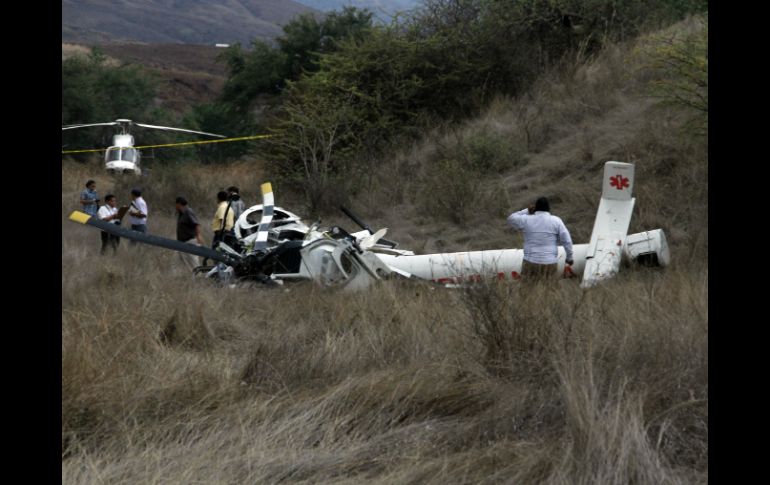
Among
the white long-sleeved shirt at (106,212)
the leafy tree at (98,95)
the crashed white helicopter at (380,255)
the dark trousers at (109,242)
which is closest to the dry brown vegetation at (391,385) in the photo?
the crashed white helicopter at (380,255)

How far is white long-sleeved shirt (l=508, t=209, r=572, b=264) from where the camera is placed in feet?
33.1

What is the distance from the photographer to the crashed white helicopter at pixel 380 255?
10844mm

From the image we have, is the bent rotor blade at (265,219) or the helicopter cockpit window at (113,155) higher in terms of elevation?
the helicopter cockpit window at (113,155)

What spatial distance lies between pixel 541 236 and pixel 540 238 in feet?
0.08

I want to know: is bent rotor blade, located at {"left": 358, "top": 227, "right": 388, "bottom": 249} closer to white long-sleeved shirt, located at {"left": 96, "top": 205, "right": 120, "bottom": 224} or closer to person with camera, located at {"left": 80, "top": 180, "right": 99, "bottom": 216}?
white long-sleeved shirt, located at {"left": 96, "top": 205, "right": 120, "bottom": 224}

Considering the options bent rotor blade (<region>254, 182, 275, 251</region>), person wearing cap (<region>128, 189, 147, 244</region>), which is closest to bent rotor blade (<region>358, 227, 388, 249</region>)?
bent rotor blade (<region>254, 182, 275, 251</region>)

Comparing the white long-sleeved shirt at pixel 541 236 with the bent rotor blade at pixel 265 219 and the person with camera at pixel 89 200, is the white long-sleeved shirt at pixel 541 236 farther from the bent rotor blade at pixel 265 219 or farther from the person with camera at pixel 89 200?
the person with camera at pixel 89 200

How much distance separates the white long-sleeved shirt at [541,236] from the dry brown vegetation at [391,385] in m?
0.87

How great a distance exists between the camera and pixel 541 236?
1012 centimetres

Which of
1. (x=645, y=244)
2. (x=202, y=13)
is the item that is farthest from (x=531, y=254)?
(x=202, y=13)

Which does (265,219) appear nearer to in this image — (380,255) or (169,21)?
(380,255)

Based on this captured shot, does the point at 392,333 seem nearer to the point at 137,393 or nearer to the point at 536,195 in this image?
the point at 137,393

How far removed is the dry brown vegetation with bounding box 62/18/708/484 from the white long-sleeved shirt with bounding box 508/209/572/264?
872mm

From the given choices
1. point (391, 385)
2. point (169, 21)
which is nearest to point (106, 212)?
point (391, 385)
